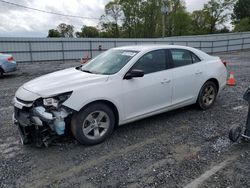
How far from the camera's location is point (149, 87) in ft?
12.6

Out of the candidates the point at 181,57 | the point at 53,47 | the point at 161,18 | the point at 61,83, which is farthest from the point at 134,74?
the point at 161,18

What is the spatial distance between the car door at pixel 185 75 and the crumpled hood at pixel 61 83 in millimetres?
1591

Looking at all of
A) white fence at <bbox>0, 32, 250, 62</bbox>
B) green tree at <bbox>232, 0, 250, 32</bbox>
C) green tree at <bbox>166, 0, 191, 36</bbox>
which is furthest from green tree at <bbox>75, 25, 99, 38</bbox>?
white fence at <bbox>0, 32, 250, 62</bbox>

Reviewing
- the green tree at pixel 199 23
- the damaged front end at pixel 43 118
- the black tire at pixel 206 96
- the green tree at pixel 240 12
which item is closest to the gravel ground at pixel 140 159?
the damaged front end at pixel 43 118

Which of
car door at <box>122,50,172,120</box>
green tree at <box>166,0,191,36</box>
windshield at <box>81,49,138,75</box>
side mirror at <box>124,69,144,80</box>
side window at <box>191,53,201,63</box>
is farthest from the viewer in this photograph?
green tree at <box>166,0,191,36</box>

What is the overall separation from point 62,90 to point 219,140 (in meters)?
2.75

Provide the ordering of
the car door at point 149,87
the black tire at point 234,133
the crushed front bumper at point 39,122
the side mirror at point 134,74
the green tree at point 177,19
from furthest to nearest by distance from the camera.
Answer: the green tree at point 177,19
the car door at point 149,87
the side mirror at point 134,74
the black tire at point 234,133
the crushed front bumper at point 39,122

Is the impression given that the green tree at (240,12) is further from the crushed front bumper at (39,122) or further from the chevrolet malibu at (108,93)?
the crushed front bumper at (39,122)

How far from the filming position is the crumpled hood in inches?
125

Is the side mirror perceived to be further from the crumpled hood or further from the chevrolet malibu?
the crumpled hood

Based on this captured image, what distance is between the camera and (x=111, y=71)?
3.76 m

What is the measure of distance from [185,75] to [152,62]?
84 centimetres

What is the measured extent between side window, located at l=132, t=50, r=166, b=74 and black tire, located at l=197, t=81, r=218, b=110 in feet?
4.28

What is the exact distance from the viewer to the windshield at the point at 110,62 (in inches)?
150
